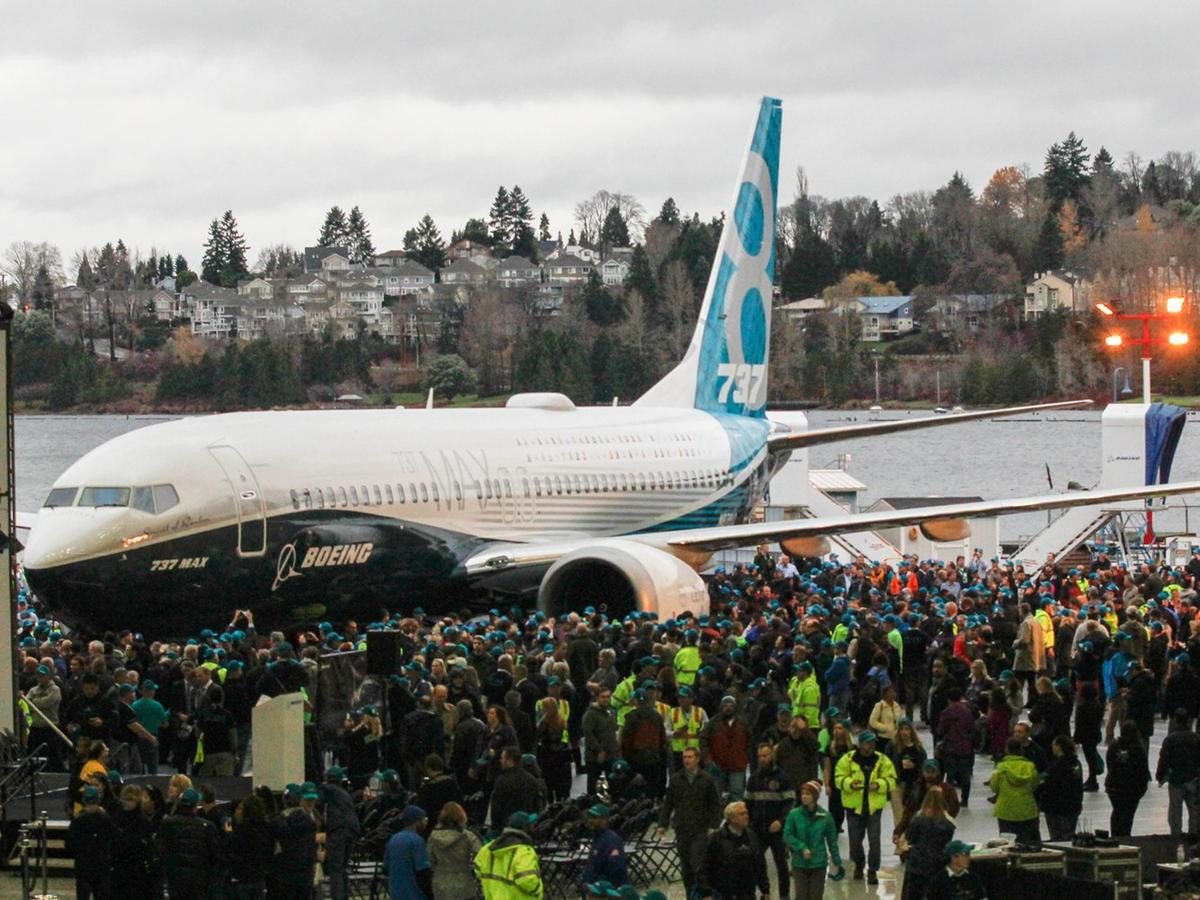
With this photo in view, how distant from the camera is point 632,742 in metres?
17.9

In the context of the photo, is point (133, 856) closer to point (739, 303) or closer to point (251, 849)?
point (251, 849)

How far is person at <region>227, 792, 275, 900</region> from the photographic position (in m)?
13.8

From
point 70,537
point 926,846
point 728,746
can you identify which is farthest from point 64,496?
point 926,846

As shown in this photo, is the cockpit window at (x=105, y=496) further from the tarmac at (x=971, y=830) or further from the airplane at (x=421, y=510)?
the tarmac at (x=971, y=830)

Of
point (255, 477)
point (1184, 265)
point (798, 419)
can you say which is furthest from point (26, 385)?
point (255, 477)

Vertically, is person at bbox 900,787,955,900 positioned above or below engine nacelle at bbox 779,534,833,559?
below

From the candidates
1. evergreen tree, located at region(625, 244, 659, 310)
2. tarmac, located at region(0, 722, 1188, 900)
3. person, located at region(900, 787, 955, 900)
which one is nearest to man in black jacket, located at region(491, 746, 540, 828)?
tarmac, located at region(0, 722, 1188, 900)

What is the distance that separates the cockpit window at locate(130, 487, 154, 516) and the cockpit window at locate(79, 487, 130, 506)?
0.26 ft

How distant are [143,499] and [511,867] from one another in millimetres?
12690

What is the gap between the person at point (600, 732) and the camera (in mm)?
18031

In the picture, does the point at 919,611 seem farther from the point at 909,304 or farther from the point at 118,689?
the point at 909,304

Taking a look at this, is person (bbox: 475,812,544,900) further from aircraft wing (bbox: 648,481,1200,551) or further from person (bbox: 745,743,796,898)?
aircraft wing (bbox: 648,481,1200,551)

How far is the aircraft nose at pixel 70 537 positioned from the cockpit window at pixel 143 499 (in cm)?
26

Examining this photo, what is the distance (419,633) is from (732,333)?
49.1 ft
